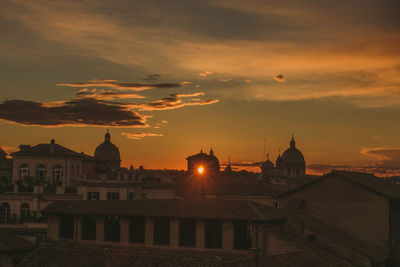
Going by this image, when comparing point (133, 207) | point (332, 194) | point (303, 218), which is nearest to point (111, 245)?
Answer: point (133, 207)

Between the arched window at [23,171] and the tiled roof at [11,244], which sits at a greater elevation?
the arched window at [23,171]

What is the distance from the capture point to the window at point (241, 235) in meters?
40.2

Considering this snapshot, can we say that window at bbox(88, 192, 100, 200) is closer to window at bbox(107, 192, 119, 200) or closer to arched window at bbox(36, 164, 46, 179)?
window at bbox(107, 192, 119, 200)

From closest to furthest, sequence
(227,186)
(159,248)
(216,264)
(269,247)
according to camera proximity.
→ (216,264) < (269,247) < (159,248) < (227,186)

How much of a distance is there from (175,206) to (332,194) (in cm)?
1295

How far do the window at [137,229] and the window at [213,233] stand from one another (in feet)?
16.8

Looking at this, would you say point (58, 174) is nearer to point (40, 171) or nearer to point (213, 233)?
point (40, 171)

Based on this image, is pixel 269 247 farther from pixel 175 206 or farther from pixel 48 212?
pixel 48 212

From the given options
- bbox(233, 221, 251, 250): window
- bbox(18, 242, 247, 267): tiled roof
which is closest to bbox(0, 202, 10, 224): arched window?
bbox(18, 242, 247, 267): tiled roof

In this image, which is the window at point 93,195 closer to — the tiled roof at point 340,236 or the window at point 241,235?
the tiled roof at point 340,236

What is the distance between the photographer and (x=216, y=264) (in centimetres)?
3341

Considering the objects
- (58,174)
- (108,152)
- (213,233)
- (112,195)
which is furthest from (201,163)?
(213,233)

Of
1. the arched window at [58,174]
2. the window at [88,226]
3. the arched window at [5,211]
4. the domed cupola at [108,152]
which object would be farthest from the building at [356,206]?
the domed cupola at [108,152]

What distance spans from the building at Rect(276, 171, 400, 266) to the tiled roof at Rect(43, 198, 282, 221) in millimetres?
6319
